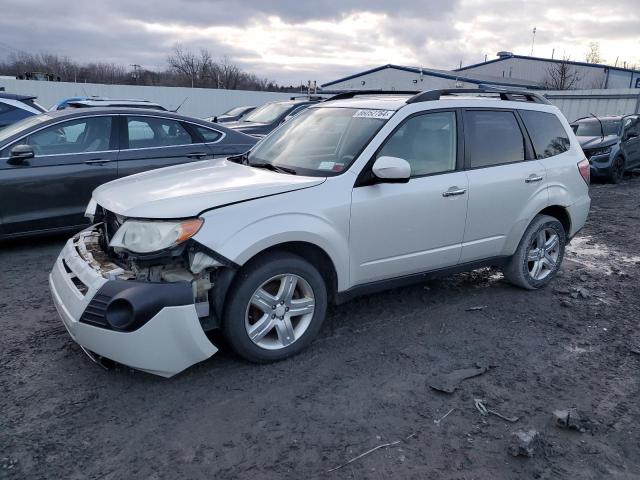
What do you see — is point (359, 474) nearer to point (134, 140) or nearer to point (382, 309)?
point (382, 309)

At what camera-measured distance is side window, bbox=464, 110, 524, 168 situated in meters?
4.45

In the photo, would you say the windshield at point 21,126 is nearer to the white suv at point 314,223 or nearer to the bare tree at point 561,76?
the white suv at point 314,223

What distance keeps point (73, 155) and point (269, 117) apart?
692cm

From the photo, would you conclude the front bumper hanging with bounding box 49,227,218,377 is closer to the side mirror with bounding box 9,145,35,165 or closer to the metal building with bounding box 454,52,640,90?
the side mirror with bounding box 9,145,35,165

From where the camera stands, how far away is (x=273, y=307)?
3.49 metres

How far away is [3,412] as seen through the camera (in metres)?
2.99

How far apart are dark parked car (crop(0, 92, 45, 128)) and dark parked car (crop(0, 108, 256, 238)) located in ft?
8.00

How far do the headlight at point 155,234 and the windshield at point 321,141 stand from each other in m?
1.08

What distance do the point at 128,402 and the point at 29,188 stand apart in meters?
3.59

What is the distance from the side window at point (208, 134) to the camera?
273 inches

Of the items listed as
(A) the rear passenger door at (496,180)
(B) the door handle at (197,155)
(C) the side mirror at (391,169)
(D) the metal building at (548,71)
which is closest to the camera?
(C) the side mirror at (391,169)

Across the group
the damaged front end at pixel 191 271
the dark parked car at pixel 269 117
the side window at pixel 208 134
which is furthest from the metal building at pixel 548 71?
the damaged front end at pixel 191 271

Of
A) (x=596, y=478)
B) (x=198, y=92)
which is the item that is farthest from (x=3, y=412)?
(x=198, y=92)

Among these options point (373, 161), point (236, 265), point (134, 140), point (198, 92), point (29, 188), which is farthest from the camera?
point (198, 92)
